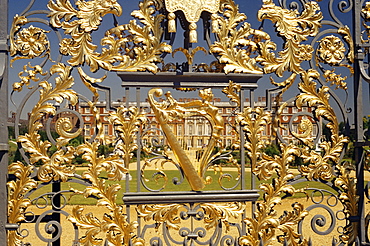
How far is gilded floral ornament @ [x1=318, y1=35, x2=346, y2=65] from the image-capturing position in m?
3.87

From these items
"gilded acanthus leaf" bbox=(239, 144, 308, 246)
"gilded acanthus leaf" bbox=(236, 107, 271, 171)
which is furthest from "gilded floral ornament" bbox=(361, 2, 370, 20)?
"gilded acanthus leaf" bbox=(239, 144, 308, 246)

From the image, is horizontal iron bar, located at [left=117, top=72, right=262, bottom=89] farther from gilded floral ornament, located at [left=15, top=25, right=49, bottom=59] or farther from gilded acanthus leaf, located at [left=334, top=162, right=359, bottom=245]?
gilded acanthus leaf, located at [left=334, top=162, right=359, bottom=245]

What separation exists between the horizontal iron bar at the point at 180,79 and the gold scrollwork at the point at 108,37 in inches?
2.8

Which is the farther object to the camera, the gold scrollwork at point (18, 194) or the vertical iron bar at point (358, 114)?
the vertical iron bar at point (358, 114)

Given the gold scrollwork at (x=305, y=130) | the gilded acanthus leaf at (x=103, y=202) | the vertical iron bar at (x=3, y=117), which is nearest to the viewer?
the vertical iron bar at (x=3, y=117)

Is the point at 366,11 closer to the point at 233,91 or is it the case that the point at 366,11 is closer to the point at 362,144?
the point at 362,144

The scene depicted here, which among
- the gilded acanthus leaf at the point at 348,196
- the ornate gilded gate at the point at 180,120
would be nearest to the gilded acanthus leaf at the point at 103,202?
the ornate gilded gate at the point at 180,120

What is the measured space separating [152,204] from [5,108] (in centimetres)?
152

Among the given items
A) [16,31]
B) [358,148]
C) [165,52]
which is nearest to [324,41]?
[358,148]

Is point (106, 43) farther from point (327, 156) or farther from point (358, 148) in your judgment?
point (358, 148)

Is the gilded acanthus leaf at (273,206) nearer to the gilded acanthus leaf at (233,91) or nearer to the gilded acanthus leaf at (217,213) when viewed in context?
the gilded acanthus leaf at (217,213)

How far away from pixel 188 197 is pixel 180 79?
107 cm

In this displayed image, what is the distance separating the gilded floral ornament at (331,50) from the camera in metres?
3.87

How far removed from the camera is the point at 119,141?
369 cm
